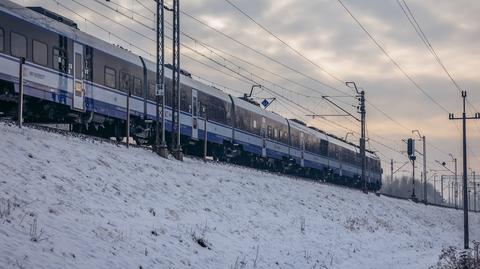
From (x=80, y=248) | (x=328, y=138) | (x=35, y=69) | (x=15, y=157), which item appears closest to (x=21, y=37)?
(x=35, y=69)

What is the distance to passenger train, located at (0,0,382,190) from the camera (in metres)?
19.7

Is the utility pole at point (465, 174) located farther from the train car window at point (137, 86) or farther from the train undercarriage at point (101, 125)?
the train car window at point (137, 86)

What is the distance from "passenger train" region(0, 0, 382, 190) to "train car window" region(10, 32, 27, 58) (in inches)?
1.2

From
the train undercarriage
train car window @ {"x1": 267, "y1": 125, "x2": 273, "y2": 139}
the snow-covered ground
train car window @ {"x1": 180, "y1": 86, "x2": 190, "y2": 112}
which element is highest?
train car window @ {"x1": 180, "y1": 86, "x2": 190, "y2": 112}

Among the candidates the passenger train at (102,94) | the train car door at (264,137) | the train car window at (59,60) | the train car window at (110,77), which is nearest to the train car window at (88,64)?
the passenger train at (102,94)

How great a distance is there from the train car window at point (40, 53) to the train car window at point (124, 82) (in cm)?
483

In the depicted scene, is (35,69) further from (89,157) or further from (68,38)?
(89,157)

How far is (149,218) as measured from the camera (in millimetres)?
14273

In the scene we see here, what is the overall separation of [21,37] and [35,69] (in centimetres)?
120

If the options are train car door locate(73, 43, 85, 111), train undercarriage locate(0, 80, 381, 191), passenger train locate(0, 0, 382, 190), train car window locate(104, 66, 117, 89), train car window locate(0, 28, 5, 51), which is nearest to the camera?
train car window locate(0, 28, 5, 51)

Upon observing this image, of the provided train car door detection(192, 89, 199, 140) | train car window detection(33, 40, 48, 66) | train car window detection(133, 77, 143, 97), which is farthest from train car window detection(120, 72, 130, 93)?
train car door detection(192, 89, 199, 140)

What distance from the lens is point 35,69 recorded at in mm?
20172

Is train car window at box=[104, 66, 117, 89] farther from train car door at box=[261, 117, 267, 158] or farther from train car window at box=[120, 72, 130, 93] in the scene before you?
train car door at box=[261, 117, 267, 158]

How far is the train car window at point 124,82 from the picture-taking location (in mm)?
25297
